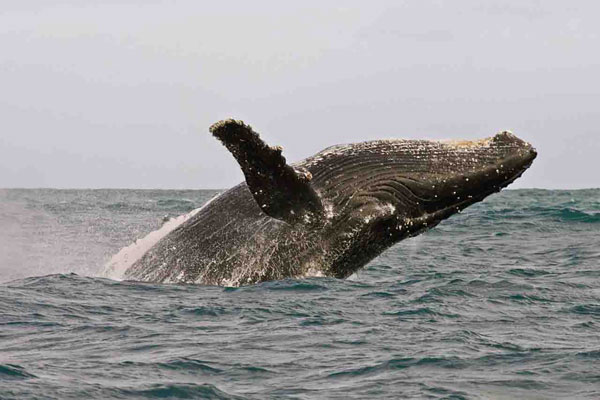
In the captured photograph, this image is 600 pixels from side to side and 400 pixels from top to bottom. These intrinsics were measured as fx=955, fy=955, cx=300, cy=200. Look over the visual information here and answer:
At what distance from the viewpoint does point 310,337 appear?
9.27 metres

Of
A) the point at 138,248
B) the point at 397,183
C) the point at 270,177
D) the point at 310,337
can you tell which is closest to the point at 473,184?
the point at 397,183

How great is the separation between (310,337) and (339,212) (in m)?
2.31

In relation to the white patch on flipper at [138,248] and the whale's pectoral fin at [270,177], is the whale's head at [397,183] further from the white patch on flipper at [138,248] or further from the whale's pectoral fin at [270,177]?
the white patch on flipper at [138,248]

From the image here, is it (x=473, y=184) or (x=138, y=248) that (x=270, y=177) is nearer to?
(x=473, y=184)

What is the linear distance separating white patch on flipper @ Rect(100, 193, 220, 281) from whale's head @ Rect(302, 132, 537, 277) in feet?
5.73

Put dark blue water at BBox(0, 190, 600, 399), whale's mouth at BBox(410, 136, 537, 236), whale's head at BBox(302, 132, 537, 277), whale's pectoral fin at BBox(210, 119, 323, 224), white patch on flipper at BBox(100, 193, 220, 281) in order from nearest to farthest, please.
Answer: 1. dark blue water at BBox(0, 190, 600, 399)
2. whale's pectoral fin at BBox(210, 119, 323, 224)
3. whale's head at BBox(302, 132, 537, 277)
4. whale's mouth at BBox(410, 136, 537, 236)
5. white patch on flipper at BBox(100, 193, 220, 281)

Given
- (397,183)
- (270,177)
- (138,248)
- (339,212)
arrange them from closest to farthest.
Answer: (270,177)
(339,212)
(397,183)
(138,248)

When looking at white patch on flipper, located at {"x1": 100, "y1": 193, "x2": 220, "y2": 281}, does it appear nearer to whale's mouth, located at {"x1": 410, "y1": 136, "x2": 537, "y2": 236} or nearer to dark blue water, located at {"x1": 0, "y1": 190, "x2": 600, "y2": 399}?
dark blue water, located at {"x1": 0, "y1": 190, "x2": 600, "y2": 399}

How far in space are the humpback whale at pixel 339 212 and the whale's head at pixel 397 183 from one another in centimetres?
1

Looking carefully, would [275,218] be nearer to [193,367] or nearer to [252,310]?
[252,310]

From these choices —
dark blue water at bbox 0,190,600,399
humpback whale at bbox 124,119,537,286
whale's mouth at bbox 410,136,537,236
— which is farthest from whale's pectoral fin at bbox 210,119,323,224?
whale's mouth at bbox 410,136,537,236

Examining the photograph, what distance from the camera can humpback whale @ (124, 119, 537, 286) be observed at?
439 inches

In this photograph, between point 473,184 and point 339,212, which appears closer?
point 339,212

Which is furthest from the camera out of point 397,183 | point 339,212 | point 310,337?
point 397,183
